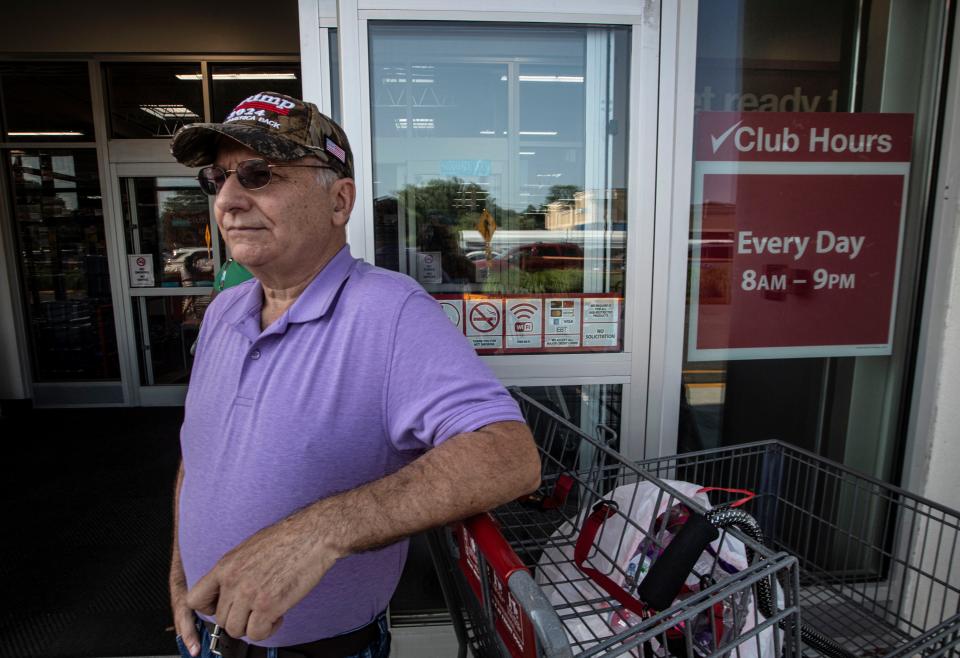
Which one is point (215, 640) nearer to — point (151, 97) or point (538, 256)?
point (538, 256)

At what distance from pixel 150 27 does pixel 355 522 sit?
19.6 ft

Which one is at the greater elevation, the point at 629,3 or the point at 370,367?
the point at 629,3

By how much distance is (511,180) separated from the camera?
7.66ft

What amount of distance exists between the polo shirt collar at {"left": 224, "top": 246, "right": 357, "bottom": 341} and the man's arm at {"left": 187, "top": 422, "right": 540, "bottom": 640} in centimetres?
40

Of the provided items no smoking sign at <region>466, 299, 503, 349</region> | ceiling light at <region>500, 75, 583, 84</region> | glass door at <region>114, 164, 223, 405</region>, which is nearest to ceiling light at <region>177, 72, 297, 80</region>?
glass door at <region>114, 164, 223, 405</region>

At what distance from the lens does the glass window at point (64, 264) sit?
5.57 m

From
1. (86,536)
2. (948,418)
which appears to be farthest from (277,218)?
(86,536)

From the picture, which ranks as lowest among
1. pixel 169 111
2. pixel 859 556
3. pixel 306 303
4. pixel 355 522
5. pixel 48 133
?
pixel 859 556

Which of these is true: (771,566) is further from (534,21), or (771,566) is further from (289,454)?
(534,21)

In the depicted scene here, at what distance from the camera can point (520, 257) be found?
2.37 meters

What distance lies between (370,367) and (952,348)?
8.18 ft

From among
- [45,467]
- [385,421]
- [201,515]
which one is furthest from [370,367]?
[45,467]

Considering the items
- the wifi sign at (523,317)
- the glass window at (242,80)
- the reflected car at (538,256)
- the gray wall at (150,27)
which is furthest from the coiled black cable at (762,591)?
the glass window at (242,80)

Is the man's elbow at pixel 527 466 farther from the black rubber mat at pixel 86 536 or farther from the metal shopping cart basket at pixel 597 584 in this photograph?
the black rubber mat at pixel 86 536
